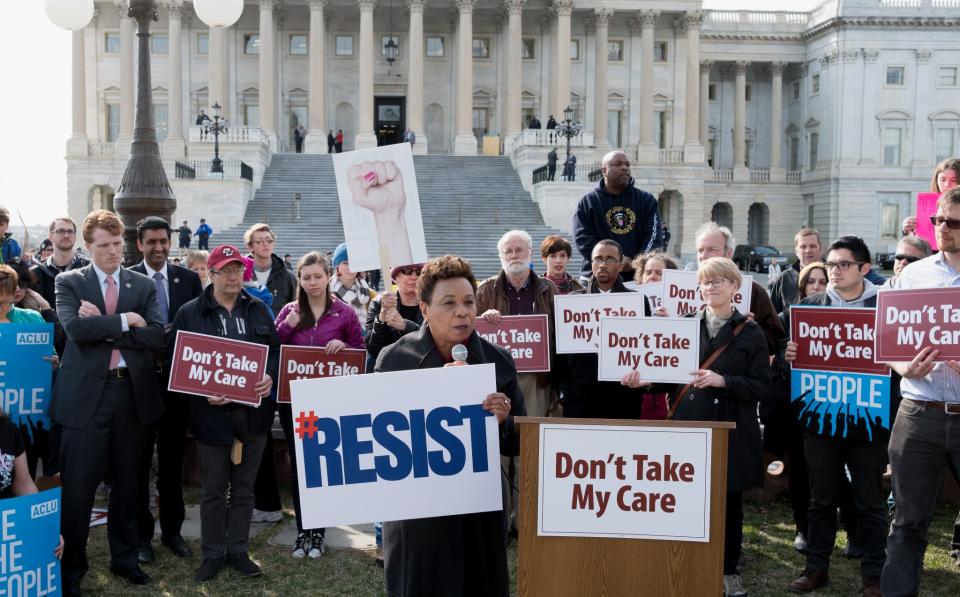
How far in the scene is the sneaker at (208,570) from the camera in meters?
6.44

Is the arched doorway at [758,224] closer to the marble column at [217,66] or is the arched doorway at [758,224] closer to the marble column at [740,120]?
the marble column at [740,120]

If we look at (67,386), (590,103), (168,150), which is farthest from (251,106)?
(67,386)

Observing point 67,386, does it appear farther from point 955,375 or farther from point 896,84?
point 896,84

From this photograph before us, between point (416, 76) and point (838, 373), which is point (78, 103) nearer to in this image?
point (416, 76)

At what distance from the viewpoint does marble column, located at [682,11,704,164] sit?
182 feet

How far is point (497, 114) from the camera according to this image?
55.5 metres

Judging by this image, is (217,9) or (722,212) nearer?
(217,9)

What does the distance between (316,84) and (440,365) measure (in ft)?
156

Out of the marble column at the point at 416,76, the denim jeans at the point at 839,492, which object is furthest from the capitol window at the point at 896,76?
the denim jeans at the point at 839,492

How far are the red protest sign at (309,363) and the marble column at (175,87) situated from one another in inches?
1823

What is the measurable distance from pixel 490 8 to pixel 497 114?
20.3 ft

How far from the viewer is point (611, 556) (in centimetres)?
423

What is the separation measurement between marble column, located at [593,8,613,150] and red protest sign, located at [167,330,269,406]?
47.7 m

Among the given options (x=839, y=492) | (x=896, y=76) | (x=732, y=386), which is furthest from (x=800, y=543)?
(x=896, y=76)
